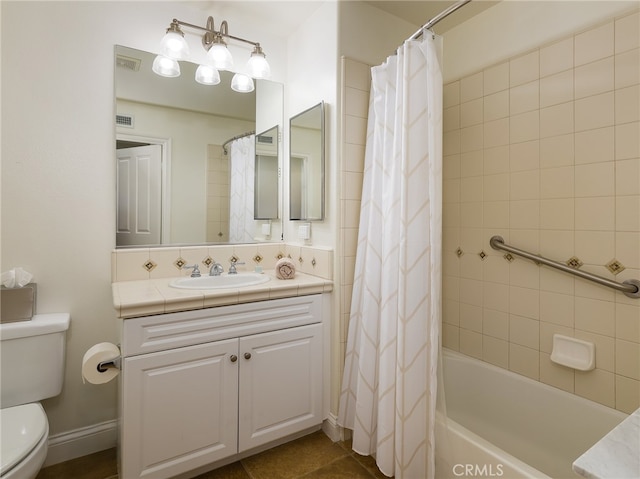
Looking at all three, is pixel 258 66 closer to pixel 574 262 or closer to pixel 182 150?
pixel 182 150

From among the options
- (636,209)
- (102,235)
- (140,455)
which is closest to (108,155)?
(102,235)

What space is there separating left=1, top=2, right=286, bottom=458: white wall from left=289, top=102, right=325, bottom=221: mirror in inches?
37.7

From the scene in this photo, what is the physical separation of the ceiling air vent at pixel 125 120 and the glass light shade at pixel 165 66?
301 millimetres

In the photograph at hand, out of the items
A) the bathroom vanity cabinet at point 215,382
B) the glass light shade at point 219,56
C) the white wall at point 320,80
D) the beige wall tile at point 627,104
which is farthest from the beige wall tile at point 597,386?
the glass light shade at point 219,56

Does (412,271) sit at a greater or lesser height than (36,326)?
greater

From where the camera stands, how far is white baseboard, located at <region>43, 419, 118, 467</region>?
166 cm

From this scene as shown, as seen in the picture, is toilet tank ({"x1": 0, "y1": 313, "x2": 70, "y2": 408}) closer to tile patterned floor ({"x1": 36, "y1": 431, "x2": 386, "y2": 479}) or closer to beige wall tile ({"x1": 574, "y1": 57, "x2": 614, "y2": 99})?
tile patterned floor ({"x1": 36, "y1": 431, "x2": 386, "y2": 479})

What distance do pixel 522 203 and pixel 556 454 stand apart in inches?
46.8

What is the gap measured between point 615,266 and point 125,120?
8.03ft

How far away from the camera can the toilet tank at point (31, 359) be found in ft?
4.66

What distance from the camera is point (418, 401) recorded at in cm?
143

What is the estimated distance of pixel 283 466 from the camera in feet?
5.35

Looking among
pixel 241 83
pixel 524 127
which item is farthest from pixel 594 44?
pixel 241 83

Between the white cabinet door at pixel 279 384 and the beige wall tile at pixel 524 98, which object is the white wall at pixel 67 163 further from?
the beige wall tile at pixel 524 98
